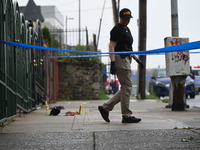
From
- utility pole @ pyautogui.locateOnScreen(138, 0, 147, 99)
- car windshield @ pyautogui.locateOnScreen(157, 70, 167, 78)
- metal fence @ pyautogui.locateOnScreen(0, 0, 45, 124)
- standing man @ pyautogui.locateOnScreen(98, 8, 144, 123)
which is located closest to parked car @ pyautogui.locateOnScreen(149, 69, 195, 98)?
car windshield @ pyautogui.locateOnScreen(157, 70, 167, 78)

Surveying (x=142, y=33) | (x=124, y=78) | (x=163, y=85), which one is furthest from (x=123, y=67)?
(x=163, y=85)

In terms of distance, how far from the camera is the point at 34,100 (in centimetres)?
1170

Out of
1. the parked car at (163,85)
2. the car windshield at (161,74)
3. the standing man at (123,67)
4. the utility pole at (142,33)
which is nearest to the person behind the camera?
the standing man at (123,67)

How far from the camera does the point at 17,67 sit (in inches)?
360

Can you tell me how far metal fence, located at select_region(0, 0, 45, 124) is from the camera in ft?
23.2

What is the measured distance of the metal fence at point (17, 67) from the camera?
7.07 m

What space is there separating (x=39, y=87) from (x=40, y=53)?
43.8 inches

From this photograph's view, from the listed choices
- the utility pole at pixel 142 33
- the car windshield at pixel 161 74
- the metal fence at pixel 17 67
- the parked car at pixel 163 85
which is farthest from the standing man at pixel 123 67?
the car windshield at pixel 161 74

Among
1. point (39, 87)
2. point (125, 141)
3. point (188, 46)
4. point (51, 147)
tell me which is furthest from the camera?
point (39, 87)

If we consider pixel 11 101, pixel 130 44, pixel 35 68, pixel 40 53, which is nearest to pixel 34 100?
pixel 35 68

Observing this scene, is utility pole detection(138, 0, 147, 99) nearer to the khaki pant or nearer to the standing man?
the standing man

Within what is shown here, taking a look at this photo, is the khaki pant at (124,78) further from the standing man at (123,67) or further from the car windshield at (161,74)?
the car windshield at (161,74)

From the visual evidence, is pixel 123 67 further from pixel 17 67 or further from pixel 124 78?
pixel 17 67

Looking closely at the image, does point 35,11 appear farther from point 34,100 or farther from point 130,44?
point 130,44
